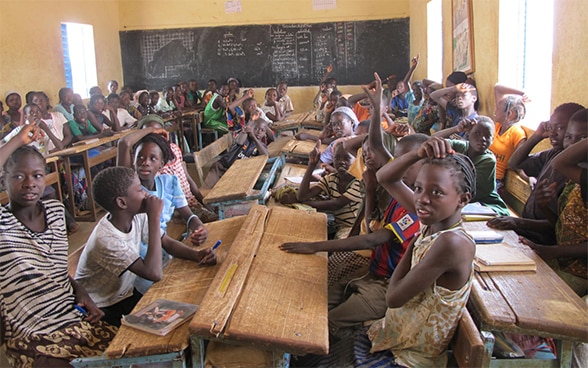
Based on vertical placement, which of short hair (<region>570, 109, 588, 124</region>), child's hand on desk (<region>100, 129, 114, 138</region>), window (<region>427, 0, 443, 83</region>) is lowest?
child's hand on desk (<region>100, 129, 114, 138</region>)

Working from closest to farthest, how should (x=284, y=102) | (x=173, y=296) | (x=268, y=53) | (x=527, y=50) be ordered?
(x=173, y=296) → (x=527, y=50) → (x=284, y=102) → (x=268, y=53)

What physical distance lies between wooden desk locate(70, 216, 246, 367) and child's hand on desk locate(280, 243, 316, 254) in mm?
235

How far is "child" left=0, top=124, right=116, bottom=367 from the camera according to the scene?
1.74 m

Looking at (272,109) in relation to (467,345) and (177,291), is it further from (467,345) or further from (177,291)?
(467,345)

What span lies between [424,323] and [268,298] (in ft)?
1.61

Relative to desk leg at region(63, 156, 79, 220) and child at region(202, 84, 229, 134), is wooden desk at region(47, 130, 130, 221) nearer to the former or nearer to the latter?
desk leg at region(63, 156, 79, 220)

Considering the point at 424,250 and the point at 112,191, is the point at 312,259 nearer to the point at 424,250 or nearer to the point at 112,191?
the point at 424,250

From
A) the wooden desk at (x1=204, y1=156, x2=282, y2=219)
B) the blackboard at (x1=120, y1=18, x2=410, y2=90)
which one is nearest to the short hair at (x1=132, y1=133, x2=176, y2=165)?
the wooden desk at (x1=204, y1=156, x2=282, y2=219)

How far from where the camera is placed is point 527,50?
4410mm

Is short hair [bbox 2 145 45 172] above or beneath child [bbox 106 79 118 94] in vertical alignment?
beneath

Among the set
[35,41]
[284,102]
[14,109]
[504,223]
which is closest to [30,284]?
[504,223]

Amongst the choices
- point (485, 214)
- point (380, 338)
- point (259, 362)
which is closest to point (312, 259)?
point (380, 338)

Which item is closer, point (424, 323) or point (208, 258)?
point (424, 323)

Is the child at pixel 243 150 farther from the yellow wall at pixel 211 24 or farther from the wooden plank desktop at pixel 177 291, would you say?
the wooden plank desktop at pixel 177 291
